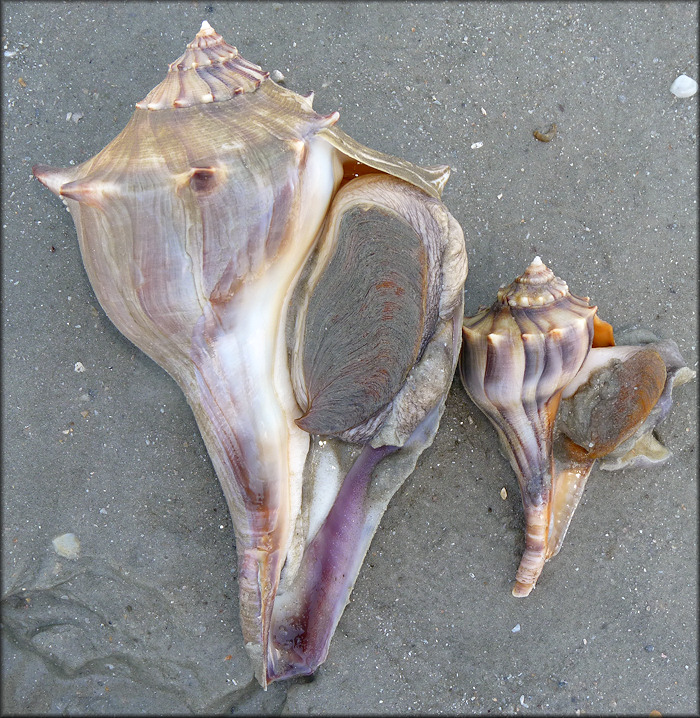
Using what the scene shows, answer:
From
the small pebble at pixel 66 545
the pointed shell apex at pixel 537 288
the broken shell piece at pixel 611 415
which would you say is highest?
the pointed shell apex at pixel 537 288

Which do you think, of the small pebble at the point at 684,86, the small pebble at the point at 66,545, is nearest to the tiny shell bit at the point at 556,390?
the small pebble at the point at 684,86

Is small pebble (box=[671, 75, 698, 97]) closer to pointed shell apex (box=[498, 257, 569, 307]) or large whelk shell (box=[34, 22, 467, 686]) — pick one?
pointed shell apex (box=[498, 257, 569, 307])

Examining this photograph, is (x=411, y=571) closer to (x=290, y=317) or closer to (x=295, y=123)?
(x=290, y=317)

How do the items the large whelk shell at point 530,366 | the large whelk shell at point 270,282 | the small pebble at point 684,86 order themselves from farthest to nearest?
the small pebble at point 684,86 → the large whelk shell at point 530,366 → the large whelk shell at point 270,282

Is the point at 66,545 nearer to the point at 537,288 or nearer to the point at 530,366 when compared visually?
the point at 530,366

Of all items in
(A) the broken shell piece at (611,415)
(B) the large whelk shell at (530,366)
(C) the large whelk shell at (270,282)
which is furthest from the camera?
(A) the broken shell piece at (611,415)

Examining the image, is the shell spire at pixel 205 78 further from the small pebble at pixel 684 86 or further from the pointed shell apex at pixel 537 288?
the small pebble at pixel 684 86

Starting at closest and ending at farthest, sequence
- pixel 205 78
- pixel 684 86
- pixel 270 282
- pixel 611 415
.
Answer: pixel 205 78, pixel 270 282, pixel 611 415, pixel 684 86

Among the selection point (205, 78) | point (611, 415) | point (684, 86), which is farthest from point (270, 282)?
point (684, 86)
